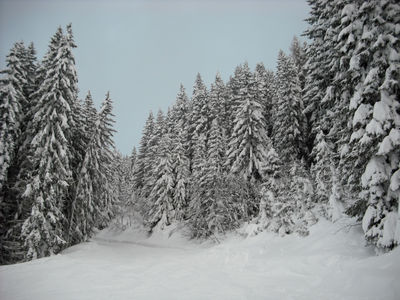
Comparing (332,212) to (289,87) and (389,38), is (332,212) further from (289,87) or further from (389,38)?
(289,87)

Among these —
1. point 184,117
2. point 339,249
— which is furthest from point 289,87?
point 339,249

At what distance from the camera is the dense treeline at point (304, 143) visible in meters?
8.98

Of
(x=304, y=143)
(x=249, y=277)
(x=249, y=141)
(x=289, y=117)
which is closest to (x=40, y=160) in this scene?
(x=249, y=277)

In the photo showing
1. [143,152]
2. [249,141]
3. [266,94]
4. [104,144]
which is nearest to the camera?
[249,141]

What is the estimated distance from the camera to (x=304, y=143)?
29375 mm

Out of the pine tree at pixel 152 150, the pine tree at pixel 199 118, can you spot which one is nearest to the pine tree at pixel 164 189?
the pine tree at pixel 199 118

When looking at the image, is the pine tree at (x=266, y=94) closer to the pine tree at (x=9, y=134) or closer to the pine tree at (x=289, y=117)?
the pine tree at (x=289, y=117)

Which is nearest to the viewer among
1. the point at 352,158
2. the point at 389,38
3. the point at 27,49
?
the point at 389,38

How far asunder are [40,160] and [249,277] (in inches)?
742

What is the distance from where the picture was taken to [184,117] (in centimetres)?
4362

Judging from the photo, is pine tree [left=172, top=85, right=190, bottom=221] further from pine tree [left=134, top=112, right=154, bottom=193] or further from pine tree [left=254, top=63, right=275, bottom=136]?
pine tree [left=254, top=63, right=275, bottom=136]

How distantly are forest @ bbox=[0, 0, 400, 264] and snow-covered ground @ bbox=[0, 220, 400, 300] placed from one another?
134 centimetres

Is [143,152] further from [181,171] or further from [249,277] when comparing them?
[249,277]

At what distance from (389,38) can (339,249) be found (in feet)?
27.9
